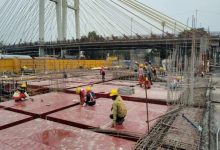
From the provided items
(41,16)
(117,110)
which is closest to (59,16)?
(41,16)

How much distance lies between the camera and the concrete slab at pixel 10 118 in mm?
5673

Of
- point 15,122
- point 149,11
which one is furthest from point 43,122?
point 149,11

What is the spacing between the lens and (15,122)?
5.80 m

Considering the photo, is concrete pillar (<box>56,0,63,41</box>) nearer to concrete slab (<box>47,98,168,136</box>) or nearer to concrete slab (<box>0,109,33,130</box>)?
concrete slab (<box>47,98,168,136</box>)

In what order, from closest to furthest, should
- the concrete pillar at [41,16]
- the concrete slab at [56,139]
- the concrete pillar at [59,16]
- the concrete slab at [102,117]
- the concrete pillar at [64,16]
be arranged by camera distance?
the concrete slab at [56,139] → the concrete slab at [102,117] → the concrete pillar at [41,16] → the concrete pillar at [64,16] → the concrete pillar at [59,16]

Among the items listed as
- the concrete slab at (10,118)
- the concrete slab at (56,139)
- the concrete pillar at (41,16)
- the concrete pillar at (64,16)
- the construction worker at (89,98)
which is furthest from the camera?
the concrete pillar at (64,16)

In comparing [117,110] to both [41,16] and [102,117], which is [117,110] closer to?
[102,117]

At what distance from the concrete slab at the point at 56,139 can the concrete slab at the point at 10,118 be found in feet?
0.97

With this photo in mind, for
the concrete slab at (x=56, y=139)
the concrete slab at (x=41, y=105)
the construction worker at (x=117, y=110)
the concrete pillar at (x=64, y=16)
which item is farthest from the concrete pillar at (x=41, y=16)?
the construction worker at (x=117, y=110)

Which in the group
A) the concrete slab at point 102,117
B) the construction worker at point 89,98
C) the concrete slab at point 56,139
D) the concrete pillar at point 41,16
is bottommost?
the concrete slab at point 56,139

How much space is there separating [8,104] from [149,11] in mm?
8086

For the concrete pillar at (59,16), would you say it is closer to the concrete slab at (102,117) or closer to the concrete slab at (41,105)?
the concrete slab at (41,105)

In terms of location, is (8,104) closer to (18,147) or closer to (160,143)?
(18,147)

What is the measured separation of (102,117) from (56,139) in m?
1.86
